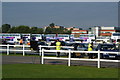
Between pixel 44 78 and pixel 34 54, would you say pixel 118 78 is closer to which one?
pixel 44 78

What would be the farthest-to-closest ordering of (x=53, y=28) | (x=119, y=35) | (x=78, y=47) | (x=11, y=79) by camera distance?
(x=53, y=28)
(x=119, y=35)
(x=78, y=47)
(x=11, y=79)

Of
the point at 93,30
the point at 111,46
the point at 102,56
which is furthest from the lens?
the point at 93,30

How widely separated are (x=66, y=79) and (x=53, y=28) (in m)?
146

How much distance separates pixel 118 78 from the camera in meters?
13.2

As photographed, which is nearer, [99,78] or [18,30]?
[99,78]

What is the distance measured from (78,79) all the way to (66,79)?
0.50 metres

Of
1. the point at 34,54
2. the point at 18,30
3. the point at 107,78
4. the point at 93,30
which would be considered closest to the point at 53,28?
the point at 18,30

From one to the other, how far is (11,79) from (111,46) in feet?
54.7

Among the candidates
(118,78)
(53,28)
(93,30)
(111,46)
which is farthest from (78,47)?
(53,28)

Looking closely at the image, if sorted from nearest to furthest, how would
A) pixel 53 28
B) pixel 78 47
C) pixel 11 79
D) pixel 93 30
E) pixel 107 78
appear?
pixel 11 79
pixel 107 78
pixel 78 47
pixel 93 30
pixel 53 28

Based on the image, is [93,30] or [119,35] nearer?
[119,35]

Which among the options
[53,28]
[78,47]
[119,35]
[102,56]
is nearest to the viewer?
[102,56]

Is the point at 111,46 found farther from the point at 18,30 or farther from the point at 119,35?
the point at 18,30

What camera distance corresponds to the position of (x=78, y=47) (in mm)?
30234
